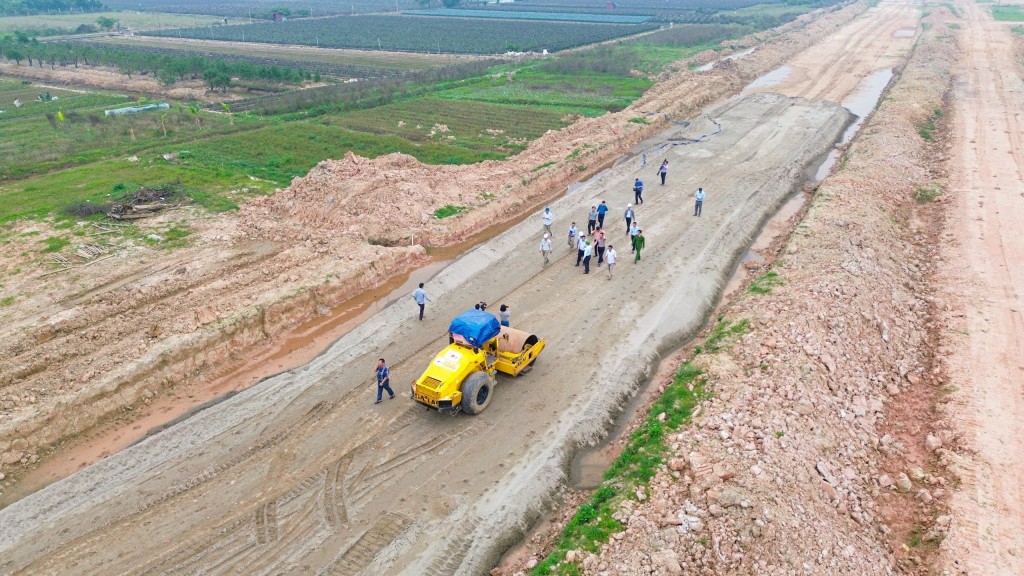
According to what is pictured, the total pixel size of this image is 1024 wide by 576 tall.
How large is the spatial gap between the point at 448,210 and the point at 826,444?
1716 cm

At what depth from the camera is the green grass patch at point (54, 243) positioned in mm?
20766

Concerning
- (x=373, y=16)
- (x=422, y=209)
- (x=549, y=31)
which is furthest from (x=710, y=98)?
(x=373, y=16)

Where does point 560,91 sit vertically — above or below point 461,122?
above

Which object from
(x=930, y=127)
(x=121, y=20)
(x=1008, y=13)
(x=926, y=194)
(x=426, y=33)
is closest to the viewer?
(x=926, y=194)

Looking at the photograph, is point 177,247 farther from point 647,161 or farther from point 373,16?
point 373,16

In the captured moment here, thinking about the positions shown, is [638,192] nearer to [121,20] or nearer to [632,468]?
[632,468]

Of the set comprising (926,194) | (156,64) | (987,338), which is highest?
(156,64)

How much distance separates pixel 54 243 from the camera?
21109 mm

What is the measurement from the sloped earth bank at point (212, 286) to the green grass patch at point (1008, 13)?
91842 millimetres

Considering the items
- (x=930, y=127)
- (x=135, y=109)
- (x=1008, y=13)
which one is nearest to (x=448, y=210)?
(x=930, y=127)

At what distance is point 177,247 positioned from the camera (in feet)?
70.9

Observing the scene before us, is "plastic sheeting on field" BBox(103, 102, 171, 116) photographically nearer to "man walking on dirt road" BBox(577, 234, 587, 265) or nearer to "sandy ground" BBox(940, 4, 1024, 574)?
"man walking on dirt road" BBox(577, 234, 587, 265)

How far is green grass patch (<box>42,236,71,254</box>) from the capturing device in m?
20.8

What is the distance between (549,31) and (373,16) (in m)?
46.6
